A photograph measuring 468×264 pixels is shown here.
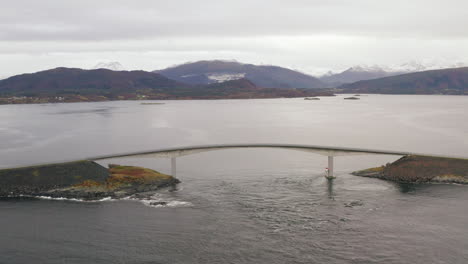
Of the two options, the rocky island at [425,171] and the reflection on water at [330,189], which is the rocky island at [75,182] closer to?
the reflection on water at [330,189]

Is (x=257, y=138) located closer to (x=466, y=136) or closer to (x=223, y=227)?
(x=466, y=136)

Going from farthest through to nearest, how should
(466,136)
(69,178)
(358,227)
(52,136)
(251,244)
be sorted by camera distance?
(52,136) < (466,136) < (69,178) < (358,227) < (251,244)

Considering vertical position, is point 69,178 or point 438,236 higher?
point 69,178

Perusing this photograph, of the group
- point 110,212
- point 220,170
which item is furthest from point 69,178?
point 220,170

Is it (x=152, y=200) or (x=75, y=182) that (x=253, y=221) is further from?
(x=75, y=182)

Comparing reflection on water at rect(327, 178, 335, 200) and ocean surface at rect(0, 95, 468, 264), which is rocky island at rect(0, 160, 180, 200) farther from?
reflection on water at rect(327, 178, 335, 200)

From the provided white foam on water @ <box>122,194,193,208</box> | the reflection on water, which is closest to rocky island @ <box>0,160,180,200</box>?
white foam on water @ <box>122,194,193,208</box>
